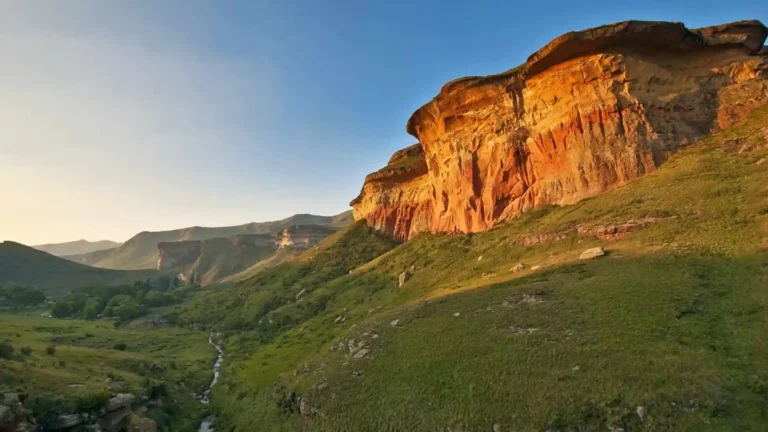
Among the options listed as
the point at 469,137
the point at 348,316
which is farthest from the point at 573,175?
the point at 348,316

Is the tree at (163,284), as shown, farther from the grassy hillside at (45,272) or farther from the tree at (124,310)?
the tree at (124,310)

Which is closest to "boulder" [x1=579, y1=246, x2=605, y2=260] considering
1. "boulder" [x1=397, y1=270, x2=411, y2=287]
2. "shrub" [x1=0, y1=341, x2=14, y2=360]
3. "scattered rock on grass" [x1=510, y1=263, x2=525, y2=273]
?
"scattered rock on grass" [x1=510, y1=263, x2=525, y2=273]

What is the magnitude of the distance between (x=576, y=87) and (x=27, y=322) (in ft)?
338

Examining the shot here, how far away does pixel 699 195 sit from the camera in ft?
109

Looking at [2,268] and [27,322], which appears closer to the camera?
[27,322]

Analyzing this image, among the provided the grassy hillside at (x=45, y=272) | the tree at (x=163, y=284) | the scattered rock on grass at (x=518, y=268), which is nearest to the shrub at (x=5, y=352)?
the scattered rock on grass at (x=518, y=268)

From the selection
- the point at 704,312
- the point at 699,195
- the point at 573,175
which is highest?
the point at 573,175

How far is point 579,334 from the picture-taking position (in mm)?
21547

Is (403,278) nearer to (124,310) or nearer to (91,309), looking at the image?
(124,310)

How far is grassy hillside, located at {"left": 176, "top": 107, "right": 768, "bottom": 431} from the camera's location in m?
16.8

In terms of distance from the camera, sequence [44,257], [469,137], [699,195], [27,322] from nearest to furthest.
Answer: [699,195] < [469,137] < [27,322] < [44,257]

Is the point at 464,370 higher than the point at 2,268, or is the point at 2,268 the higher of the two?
the point at 2,268

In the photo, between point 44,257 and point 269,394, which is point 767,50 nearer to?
point 269,394

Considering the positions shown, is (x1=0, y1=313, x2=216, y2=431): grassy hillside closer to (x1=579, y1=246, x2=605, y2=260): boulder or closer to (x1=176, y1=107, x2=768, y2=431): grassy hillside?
(x1=176, y1=107, x2=768, y2=431): grassy hillside
